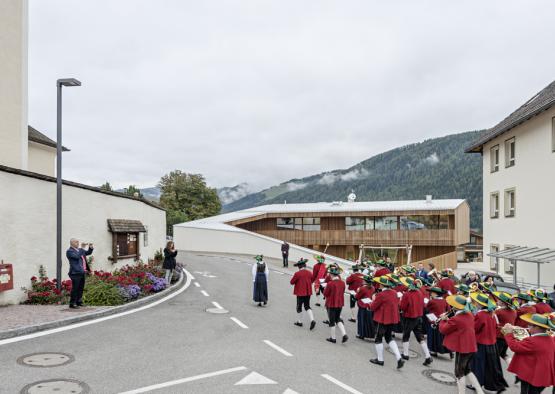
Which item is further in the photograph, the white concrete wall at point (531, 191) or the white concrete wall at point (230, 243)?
the white concrete wall at point (230, 243)

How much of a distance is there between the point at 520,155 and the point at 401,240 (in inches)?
659

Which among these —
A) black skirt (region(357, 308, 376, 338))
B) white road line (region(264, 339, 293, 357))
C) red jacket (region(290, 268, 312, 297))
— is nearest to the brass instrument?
white road line (region(264, 339, 293, 357))

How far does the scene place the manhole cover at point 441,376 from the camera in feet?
25.0

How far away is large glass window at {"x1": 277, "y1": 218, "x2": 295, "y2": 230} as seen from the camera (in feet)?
133

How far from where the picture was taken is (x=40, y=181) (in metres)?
12.2

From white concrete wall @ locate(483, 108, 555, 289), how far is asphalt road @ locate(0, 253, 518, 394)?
38.6 feet

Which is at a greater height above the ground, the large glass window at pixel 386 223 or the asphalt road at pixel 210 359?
the large glass window at pixel 386 223

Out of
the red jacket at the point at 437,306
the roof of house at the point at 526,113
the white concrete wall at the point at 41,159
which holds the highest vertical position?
the roof of house at the point at 526,113

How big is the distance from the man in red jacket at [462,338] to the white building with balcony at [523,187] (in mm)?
11300

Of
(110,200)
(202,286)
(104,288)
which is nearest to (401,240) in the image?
(202,286)

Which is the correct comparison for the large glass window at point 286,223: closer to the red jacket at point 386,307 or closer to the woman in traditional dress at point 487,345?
the red jacket at point 386,307

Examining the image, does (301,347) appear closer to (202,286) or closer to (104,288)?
(104,288)

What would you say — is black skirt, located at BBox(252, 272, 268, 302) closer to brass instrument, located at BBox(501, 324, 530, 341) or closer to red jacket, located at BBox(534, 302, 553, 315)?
red jacket, located at BBox(534, 302, 553, 315)

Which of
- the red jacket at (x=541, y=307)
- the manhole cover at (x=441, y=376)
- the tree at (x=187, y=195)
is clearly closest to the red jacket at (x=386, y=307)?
the manhole cover at (x=441, y=376)
